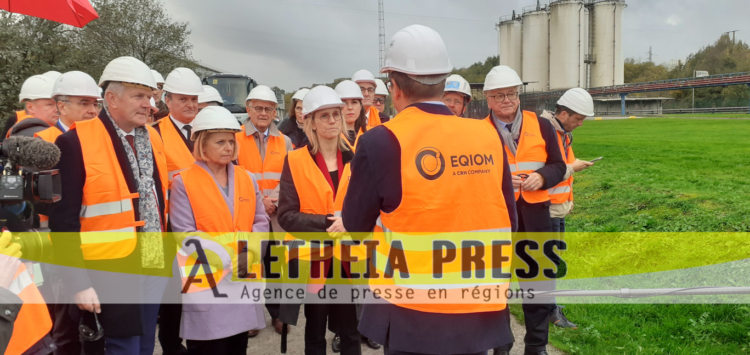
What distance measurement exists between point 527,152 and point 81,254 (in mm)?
3370

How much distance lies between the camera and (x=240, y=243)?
3289 mm

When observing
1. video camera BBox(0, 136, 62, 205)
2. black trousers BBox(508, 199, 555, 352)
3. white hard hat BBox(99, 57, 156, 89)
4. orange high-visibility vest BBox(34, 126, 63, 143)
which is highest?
white hard hat BBox(99, 57, 156, 89)

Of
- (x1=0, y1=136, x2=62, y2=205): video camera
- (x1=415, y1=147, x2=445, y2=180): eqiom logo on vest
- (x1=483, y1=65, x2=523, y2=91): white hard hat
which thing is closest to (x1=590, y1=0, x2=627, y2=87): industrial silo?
(x1=483, y1=65, x2=523, y2=91): white hard hat

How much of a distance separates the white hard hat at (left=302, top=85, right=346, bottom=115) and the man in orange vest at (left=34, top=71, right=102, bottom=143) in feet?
5.51

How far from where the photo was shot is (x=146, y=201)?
10.3 feet

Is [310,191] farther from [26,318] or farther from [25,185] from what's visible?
[26,318]

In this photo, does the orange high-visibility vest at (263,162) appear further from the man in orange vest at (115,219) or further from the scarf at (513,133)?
the scarf at (513,133)

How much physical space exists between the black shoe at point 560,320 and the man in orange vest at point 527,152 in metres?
0.82

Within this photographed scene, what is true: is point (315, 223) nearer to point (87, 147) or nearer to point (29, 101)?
point (87, 147)

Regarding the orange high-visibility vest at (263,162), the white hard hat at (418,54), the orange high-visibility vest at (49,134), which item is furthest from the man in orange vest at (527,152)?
the orange high-visibility vest at (49,134)

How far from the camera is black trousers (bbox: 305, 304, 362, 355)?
357cm

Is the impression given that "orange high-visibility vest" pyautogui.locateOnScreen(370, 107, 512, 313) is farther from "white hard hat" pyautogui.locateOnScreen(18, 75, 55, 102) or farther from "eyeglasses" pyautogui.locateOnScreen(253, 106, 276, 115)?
"white hard hat" pyautogui.locateOnScreen(18, 75, 55, 102)

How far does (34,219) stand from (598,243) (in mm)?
6790

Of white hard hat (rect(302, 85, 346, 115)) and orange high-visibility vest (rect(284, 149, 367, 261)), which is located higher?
white hard hat (rect(302, 85, 346, 115))
